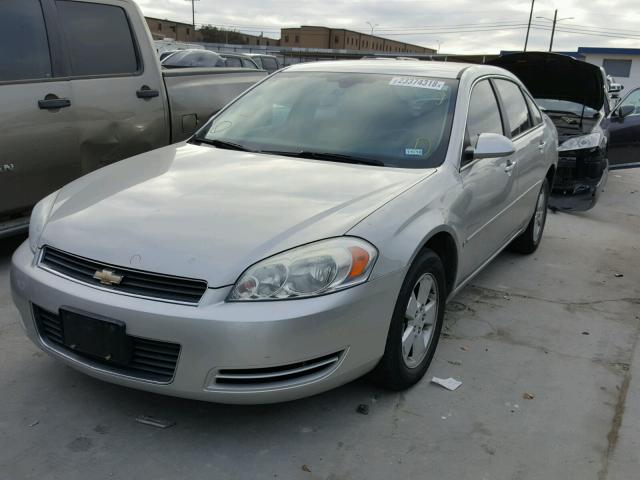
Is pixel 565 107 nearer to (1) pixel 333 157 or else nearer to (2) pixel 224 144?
(1) pixel 333 157

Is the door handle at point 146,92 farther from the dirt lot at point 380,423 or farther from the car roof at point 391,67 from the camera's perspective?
the dirt lot at point 380,423

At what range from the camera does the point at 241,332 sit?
2309mm

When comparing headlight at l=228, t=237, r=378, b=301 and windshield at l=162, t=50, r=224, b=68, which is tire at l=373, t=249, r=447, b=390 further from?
windshield at l=162, t=50, r=224, b=68

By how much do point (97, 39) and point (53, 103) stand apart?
83 cm

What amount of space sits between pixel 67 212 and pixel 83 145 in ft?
6.65

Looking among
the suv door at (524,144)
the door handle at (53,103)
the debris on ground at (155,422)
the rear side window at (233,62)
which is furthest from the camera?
the rear side window at (233,62)

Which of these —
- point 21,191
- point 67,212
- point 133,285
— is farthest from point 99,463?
point 21,191

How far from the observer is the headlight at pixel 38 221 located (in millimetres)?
2830

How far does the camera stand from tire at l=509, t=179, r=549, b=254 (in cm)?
530

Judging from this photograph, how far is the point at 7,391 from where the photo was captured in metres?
2.94

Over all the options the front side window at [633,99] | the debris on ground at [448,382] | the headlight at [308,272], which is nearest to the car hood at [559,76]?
the front side window at [633,99]

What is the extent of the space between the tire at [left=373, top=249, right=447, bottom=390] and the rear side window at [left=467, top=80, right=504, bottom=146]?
96 cm

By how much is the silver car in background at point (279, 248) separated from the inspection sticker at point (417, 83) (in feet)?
0.05

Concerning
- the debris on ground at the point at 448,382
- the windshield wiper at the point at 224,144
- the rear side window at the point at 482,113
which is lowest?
the debris on ground at the point at 448,382
